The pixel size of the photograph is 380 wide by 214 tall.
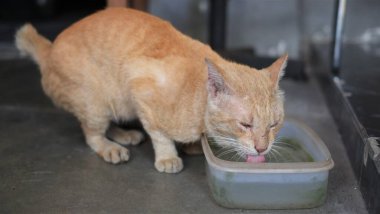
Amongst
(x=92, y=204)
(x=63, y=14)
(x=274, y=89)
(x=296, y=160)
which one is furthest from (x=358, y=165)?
(x=63, y=14)

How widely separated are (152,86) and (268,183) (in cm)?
59

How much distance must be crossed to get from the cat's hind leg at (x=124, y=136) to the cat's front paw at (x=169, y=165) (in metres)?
0.30

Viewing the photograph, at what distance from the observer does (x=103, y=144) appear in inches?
83.9

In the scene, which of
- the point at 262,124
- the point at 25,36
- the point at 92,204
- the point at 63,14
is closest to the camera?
the point at 262,124

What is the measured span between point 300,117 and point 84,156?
1174 millimetres

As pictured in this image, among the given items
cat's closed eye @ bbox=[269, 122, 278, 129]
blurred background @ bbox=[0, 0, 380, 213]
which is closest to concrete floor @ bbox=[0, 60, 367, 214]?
blurred background @ bbox=[0, 0, 380, 213]

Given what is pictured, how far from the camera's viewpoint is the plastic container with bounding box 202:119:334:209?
1581 millimetres

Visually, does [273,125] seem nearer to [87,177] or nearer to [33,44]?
[87,177]

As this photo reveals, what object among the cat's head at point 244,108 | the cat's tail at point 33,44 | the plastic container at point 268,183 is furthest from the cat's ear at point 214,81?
the cat's tail at point 33,44

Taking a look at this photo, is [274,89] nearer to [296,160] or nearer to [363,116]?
[296,160]

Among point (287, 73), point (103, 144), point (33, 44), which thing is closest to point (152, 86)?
point (103, 144)

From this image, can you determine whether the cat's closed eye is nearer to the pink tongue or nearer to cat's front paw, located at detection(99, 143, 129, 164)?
the pink tongue

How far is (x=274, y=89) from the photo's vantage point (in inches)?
67.2

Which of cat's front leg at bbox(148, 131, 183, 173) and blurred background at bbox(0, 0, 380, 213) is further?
cat's front leg at bbox(148, 131, 183, 173)
